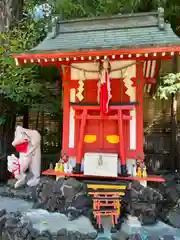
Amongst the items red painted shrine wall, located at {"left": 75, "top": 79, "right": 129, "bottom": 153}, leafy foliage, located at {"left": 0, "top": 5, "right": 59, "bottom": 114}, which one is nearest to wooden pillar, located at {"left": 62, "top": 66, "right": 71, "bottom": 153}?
red painted shrine wall, located at {"left": 75, "top": 79, "right": 129, "bottom": 153}

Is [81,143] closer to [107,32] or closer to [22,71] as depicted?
[107,32]

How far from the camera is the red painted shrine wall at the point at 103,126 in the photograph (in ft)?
21.6

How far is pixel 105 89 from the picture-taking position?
20.1ft

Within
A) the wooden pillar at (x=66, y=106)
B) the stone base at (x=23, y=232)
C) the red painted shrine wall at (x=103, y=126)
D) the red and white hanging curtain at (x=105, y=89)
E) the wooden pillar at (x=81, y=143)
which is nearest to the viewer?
the stone base at (x=23, y=232)

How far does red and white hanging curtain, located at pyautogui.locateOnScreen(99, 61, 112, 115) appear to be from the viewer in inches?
241

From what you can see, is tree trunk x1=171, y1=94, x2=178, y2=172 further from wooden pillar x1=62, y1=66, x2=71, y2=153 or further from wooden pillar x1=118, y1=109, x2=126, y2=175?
wooden pillar x1=62, y1=66, x2=71, y2=153

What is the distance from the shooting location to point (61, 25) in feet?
25.3

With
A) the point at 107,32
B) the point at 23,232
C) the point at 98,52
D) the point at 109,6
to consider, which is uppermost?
the point at 109,6

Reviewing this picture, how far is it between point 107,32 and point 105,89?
1.87 meters

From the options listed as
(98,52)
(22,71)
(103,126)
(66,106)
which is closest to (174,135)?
(103,126)

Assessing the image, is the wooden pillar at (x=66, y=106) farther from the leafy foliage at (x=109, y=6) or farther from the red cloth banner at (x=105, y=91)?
the leafy foliage at (x=109, y=6)

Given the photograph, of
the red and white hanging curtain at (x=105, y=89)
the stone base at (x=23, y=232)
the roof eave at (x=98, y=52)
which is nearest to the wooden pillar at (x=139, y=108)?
the red and white hanging curtain at (x=105, y=89)

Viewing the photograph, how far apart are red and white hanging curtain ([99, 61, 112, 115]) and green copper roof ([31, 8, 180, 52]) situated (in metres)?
0.58

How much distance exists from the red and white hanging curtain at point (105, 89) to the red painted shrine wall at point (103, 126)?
0.43 metres
